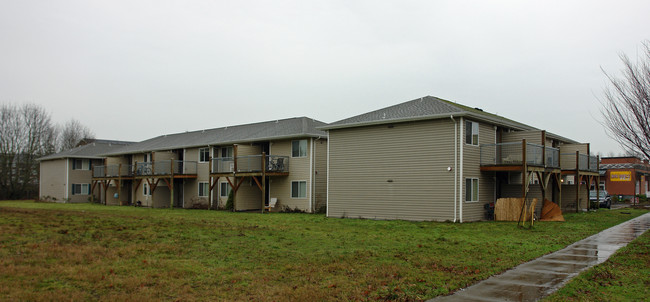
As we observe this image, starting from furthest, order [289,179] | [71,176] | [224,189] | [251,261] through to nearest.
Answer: [71,176] → [224,189] → [289,179] → [251,261]

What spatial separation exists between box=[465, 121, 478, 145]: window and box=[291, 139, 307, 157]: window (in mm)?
10540

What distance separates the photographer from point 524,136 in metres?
23.5

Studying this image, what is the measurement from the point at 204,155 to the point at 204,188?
98.3 inches

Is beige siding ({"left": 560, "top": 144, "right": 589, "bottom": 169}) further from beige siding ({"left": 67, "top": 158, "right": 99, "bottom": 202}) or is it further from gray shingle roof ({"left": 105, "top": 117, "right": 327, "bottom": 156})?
beige siding ({"left": 67, "top": 158, "right": 99, "bottom": 202})

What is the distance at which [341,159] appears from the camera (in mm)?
24812

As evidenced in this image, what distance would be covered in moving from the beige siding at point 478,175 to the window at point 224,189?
56.8 feet

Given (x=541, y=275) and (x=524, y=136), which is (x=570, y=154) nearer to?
(x=524, y=136)

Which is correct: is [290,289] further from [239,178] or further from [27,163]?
[27,163]

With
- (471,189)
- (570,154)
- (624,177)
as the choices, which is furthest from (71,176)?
(624,177)

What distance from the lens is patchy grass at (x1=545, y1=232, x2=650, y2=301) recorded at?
7.54 metres

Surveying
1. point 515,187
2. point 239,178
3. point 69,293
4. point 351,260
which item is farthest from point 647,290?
point 239,178

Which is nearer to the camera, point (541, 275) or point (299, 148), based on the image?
point (541, 275)

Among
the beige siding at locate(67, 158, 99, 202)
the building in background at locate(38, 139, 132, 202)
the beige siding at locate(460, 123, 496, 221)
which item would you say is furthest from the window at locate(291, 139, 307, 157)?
the beige siding at locate(67, 158, 99, 202)

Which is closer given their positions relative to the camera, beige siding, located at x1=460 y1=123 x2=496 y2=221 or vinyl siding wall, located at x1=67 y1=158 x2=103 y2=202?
beige siding, located at x1=460 y1=123 x2=496 y2=221
